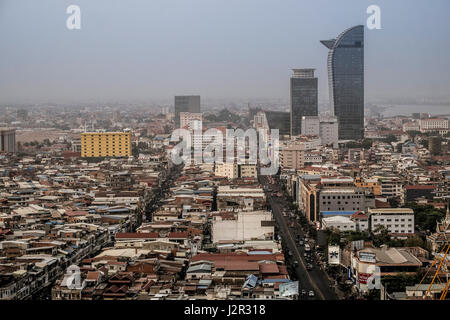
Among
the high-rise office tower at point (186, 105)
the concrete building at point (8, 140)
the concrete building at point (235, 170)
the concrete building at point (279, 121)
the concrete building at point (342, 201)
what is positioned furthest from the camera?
the concrete building at point (279, 121)

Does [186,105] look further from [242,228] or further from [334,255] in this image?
[334,255]

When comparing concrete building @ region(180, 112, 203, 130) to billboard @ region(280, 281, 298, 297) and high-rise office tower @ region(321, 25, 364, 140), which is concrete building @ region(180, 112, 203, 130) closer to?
high-rise office tower @ region(321, 25, 364, 140)

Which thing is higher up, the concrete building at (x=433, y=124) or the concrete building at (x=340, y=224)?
the concrete building at (x=433, y=124)

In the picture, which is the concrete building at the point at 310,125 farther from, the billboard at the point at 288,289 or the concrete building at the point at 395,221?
the billboard at the point at 288,289

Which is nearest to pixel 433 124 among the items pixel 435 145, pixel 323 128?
pixel 435 145

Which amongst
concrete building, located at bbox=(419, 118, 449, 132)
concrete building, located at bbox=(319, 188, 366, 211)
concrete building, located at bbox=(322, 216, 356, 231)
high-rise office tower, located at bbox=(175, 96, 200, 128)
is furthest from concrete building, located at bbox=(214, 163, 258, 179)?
concrete building, located at bbox=(419, 118, 449, 132)

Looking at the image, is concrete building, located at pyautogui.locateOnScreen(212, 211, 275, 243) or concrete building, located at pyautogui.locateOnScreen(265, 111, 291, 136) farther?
concrete building, located at pyautogui.locateOnScreen(265, 111, 291, 136)

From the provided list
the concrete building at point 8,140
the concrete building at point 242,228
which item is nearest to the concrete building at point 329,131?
the concrete building at point 8,140
